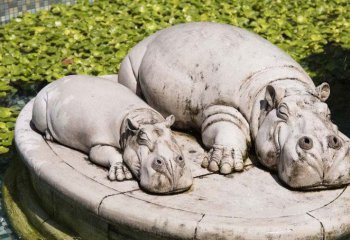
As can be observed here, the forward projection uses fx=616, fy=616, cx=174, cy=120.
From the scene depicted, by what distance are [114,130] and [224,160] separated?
31.3 inches

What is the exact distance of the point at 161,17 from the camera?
8234 mm

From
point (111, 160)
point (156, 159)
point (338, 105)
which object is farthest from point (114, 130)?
point (338, 105)

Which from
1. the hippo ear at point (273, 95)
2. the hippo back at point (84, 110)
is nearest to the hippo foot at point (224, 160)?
the hippo ear at point (273, 95)

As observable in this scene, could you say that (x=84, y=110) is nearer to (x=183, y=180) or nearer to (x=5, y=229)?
(x=183, y=180)

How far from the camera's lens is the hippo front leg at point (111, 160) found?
13.4ft

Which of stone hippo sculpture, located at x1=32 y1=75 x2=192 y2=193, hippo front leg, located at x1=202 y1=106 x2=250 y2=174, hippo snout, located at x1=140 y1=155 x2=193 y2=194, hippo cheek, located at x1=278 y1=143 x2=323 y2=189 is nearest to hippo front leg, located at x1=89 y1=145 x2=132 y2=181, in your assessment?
stone hippo sculpture, located at x1=32 y1=75 x2=192 y2=193

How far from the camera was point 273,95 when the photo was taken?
411 cm

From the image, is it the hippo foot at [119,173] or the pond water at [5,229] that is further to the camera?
the pond water at [5,229]

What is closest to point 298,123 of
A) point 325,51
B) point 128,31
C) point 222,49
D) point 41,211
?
point 222,49

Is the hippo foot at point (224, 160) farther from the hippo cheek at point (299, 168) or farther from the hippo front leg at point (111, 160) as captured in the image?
the hippo front leg at point (111, 160)

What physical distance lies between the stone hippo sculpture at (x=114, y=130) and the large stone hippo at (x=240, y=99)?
0.33m

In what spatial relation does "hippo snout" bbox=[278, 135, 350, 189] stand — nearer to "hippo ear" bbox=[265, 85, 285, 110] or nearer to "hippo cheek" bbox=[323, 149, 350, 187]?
"hippo cheek" bbox=[323, 149, 350, 187]

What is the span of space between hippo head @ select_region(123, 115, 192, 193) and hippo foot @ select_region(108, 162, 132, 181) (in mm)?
40

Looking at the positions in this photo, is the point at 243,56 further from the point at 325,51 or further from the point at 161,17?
the point at 161,17
